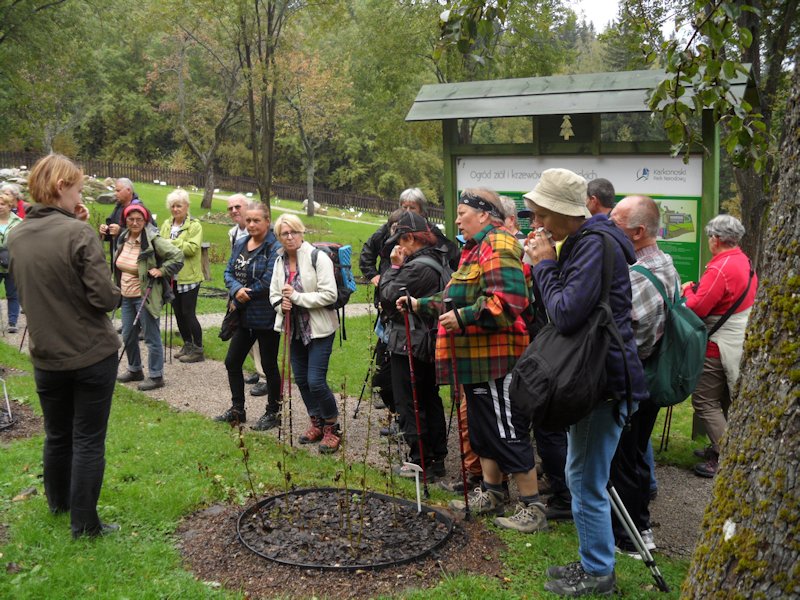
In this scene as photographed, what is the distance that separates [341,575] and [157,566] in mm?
980

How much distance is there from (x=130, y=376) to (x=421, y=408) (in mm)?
4278

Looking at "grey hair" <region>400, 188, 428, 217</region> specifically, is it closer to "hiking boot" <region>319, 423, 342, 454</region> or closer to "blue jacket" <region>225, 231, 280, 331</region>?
"blue jacket" <region>225, 231, 280, 331</region>

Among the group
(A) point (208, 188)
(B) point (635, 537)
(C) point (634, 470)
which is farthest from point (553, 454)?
(A) point (208, 188)

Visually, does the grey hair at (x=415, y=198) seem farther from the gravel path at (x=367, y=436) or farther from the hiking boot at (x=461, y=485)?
the hiking boot at (x=461, y=485)

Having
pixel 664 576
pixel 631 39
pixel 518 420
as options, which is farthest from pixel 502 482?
pixel 631 39

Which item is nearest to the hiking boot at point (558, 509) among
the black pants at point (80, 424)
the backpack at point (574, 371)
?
the backpack at point (574, 371)

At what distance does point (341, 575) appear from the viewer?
13.3ft

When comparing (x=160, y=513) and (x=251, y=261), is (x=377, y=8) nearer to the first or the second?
(x=251, y=261)

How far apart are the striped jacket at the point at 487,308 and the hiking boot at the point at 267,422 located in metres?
2.57

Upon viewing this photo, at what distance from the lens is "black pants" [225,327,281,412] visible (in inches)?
277

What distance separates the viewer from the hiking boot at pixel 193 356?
9781 millimetres

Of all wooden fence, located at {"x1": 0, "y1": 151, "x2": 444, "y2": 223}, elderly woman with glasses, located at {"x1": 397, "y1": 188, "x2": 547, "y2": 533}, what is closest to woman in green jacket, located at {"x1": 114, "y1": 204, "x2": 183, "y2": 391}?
elderly woman with glasses, located at {"x1": 397, "y1": 188, "x2": 547, "y2": 533}

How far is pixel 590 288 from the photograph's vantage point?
3.54m

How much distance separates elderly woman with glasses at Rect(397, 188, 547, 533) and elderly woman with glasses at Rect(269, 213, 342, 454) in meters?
1.62
